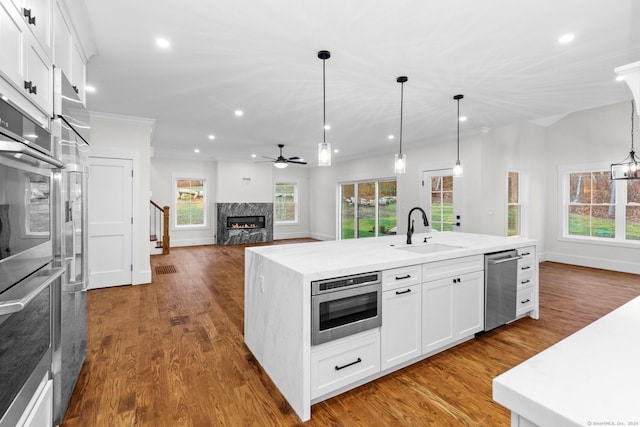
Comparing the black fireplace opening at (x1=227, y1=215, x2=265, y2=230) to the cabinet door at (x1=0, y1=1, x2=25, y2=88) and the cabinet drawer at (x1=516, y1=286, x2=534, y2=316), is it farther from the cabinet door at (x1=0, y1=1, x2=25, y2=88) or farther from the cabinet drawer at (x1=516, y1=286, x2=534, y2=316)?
the cabinet door at (x1=0, y1=1, x2=25, y2=88)

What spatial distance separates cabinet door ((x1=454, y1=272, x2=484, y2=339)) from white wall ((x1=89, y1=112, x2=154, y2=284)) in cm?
447

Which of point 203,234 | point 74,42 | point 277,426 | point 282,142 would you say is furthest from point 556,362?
point 203,234

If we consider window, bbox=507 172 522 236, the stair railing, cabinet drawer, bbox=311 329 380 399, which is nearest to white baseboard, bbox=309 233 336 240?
the stair railing

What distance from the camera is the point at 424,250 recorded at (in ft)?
10.5

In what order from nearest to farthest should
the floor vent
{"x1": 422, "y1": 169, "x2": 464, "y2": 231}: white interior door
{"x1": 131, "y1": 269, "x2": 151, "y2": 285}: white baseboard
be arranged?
1. {"x1": 131, "y1": 269, "x2": 151, "y2": 285}: white baseboard
2. the floor vent
3. {"x1": 422, "y1": 169, "x2": 464, "y2": 231}: white interior door

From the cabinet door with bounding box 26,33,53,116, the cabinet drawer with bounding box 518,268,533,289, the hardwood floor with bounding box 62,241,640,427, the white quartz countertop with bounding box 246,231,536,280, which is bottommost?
the hardwood floor with bounding box 62,241,640,427

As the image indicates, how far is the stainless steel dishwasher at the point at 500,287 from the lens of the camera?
2.90 metres

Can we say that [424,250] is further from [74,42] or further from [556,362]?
[74,42]

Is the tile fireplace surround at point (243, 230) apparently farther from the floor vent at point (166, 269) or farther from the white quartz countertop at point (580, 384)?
the white quartz countertop at point (580, 384)

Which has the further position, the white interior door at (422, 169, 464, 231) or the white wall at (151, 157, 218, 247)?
the white wall at (151, 157, 218, 247)

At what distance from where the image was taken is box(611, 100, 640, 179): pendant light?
4.80m

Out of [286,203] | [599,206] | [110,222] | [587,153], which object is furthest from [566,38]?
[286,203]

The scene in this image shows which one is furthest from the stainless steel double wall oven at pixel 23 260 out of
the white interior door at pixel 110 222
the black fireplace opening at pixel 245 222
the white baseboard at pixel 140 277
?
the black fireplace opening at pixel 245 222

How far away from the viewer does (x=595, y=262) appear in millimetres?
5883
